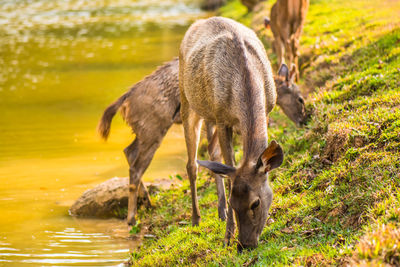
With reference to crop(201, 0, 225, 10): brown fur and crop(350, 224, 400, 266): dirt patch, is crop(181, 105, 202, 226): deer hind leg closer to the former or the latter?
crop(350, 224, 400, 266): dirt patch

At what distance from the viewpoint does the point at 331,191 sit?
6148 mm

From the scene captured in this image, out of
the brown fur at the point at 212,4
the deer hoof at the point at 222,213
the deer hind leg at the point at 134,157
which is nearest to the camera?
the deer hoof at the point at 222,213

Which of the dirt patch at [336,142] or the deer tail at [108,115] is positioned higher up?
the dirt patch at [336,142]

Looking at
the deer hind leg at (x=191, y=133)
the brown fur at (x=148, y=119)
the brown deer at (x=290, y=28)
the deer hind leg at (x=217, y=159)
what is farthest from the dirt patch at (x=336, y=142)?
the brown deer at (x=290, y=28)

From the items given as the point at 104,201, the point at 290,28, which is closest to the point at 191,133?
the point at 104,201

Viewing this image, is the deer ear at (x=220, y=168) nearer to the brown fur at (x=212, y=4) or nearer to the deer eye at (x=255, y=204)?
the deer eye at (x=255, y=204)

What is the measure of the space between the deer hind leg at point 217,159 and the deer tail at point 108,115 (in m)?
1.47

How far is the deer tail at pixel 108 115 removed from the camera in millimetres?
8906

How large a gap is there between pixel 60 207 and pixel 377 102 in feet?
15.5

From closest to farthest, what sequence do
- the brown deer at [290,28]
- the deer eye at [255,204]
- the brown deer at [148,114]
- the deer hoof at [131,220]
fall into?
the deer eye at [255,204]
the deer hoof at [131,220]
the brown deer at [148,114]
the brown deer at [290,28]

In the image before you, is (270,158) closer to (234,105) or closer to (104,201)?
(234,105)

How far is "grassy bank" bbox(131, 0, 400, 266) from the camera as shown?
198 inches

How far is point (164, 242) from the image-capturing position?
702cm

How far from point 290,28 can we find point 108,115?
5.18 metres
